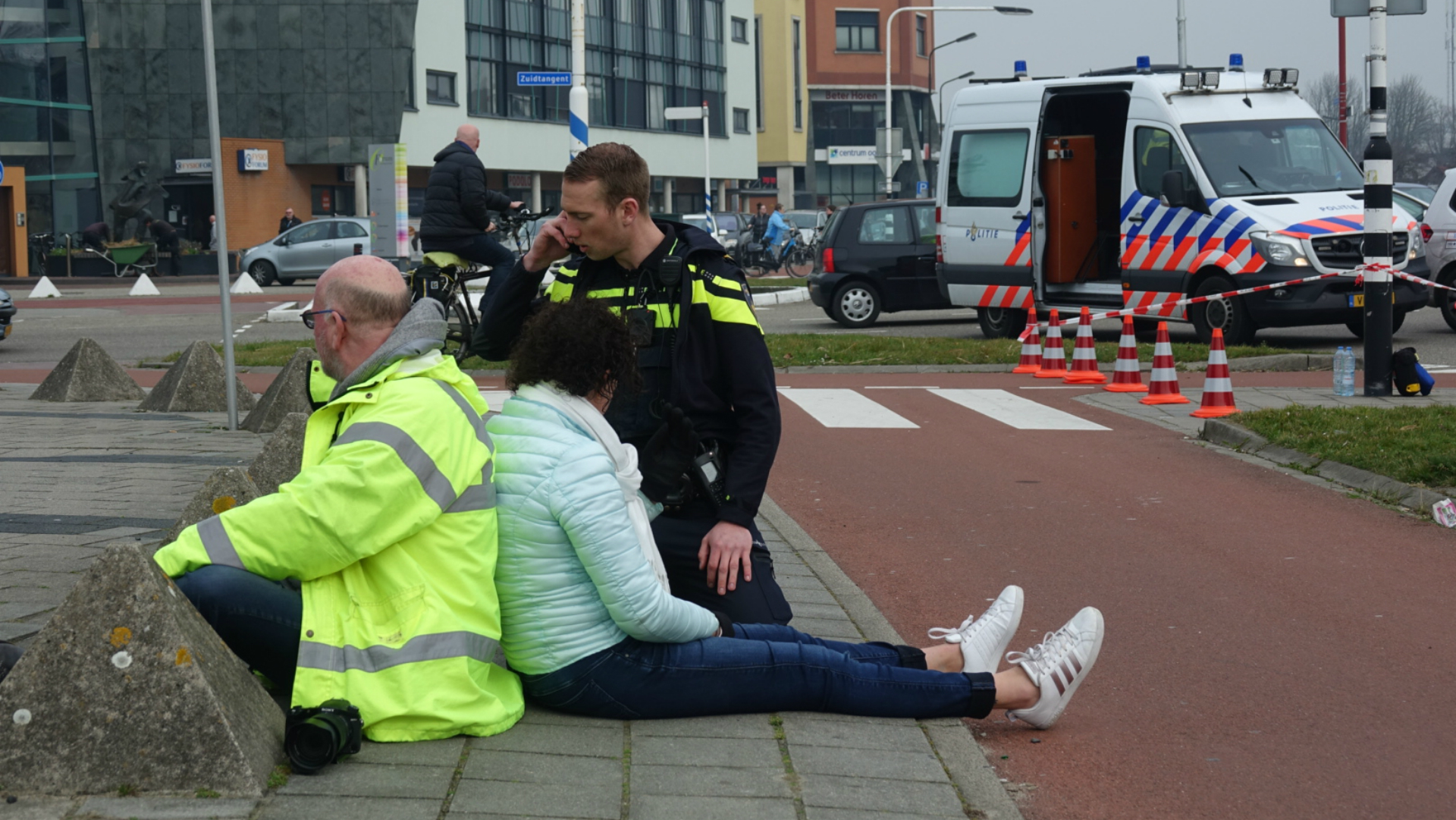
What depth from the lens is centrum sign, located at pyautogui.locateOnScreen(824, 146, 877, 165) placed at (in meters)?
91.3

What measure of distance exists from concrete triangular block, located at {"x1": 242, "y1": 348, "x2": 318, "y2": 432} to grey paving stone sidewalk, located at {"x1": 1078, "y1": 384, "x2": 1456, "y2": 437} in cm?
600

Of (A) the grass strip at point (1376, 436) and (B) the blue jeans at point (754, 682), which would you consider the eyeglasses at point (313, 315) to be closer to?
(B) the blue jeans at point (754, 682)

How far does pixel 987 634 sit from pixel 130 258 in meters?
39.1

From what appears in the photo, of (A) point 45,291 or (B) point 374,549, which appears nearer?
(B) point 374,549

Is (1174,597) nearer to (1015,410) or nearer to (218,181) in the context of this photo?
(218,181)

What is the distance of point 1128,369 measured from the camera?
14.4 meters

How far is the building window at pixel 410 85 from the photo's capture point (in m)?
53.1

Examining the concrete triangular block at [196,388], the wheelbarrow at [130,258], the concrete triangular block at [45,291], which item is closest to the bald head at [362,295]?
the concrete triangular block at [196,388]

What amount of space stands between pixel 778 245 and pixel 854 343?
2182 centimetres

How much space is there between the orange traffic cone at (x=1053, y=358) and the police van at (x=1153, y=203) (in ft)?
6.81

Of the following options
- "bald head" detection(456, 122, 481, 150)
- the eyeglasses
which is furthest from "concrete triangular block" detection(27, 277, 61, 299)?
the eyeglasses

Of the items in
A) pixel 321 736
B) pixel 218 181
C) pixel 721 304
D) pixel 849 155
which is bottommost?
pixel 321 736

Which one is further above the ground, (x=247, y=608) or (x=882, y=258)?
(x=882, y=258)

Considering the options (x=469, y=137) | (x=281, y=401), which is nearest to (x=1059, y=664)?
(x=281, y=401)
